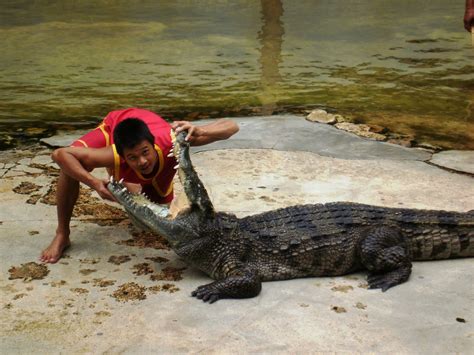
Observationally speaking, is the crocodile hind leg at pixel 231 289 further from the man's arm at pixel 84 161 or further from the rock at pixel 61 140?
the rock at pixel 61 140

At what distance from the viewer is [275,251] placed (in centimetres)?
349

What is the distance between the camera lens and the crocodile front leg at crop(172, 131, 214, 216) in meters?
3.41

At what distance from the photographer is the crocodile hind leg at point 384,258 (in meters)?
3.41

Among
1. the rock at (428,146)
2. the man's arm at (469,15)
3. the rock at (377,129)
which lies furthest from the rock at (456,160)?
the man's arm at (469,15)

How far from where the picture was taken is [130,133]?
342 cm

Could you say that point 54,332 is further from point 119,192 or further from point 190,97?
point 190,97

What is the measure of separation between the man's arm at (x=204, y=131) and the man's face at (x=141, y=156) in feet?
0.61

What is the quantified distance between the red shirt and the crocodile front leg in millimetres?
191

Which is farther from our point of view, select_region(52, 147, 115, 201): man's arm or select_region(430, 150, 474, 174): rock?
select_region(430, 150, 474, 174): rock

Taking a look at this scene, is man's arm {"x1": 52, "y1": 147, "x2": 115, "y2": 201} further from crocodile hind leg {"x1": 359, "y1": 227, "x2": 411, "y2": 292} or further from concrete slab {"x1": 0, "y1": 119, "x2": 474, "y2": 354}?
crocodile hind leg {"x1": 359, "y1": 227, "x2": 411, "y2": 292}

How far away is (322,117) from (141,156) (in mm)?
3277

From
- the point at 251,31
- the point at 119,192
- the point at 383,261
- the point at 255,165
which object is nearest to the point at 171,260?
the point at 119,192

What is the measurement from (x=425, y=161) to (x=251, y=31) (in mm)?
6979

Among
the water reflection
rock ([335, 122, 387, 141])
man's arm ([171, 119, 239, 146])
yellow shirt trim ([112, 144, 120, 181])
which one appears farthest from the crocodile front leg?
the water reflection
